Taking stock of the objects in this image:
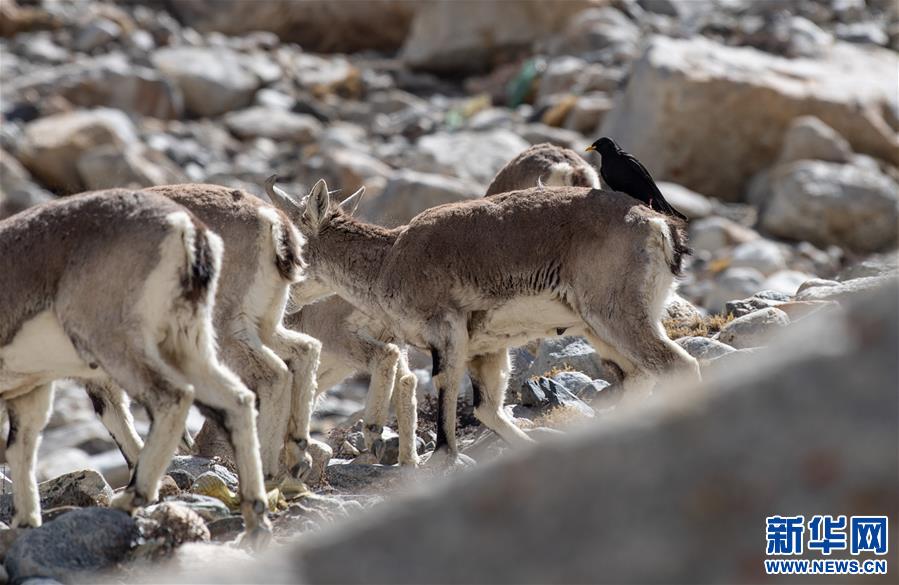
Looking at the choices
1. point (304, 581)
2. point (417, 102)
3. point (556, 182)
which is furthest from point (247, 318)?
point (417, 102)

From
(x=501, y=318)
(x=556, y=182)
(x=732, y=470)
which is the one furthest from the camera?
(x=556, y=182)

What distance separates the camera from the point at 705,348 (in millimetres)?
12188

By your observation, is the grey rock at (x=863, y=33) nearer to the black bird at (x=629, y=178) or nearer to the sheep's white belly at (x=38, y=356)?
the black bird at (x=629, y=178)

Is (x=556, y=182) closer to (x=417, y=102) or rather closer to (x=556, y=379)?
(x=556, y=379)

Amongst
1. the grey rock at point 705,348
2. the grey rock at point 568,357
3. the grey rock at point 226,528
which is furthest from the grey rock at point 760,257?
the grey rock at point 226,528

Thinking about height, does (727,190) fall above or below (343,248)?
below

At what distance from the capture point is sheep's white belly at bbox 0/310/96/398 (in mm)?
8875

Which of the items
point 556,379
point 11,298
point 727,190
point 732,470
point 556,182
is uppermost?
point 732,470

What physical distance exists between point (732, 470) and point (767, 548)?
242mm

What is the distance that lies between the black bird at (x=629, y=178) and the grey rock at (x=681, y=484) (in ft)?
27.1

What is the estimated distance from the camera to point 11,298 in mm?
8906

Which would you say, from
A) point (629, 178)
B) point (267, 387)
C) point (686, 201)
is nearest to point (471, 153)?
point (686, 201)

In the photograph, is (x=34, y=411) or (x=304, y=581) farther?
(x=34, y=411)

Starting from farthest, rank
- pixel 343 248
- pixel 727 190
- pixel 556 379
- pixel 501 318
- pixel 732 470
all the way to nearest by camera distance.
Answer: pixel 727 190 → pixel 556 379 → pixel 343 248 → pixel 501 318 → pixel 732 470
